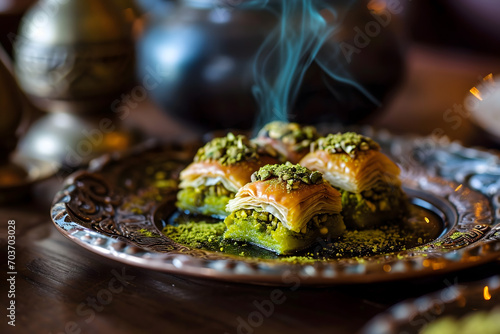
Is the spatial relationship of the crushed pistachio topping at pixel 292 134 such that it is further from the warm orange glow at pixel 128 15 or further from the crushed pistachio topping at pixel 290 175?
the warm orange glow at pixel 128 15

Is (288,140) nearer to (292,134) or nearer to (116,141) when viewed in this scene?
(292,134)

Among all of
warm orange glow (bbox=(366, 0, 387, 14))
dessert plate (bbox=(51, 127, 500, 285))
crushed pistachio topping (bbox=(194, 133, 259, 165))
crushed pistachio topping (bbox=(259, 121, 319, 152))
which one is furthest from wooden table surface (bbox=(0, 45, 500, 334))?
warm orange glow (bbox=(366, 0, 387, 14))

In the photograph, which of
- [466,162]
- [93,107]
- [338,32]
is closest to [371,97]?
[338,32]

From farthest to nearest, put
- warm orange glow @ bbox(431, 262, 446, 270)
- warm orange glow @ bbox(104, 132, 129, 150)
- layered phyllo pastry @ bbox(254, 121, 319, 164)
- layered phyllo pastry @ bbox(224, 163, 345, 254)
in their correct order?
warm orange glow @ bbox(104, 132, 129, 150) → layered phyllo pastry @ bbox(254, 121, 319, 164) → layered phyllo pastry @ bbox(224, 163, 345, 254) → warm orange glow @ bbox(431, 262, 446, 270)

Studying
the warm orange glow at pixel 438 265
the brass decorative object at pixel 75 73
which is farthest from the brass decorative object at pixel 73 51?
the warm orange glow at pixel 438 265

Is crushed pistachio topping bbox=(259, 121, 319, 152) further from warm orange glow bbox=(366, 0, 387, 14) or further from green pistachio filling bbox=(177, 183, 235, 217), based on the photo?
warm orange glow bbox=(366, 0, 387, 14)

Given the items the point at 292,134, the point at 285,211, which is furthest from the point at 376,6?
the point at 285,211
